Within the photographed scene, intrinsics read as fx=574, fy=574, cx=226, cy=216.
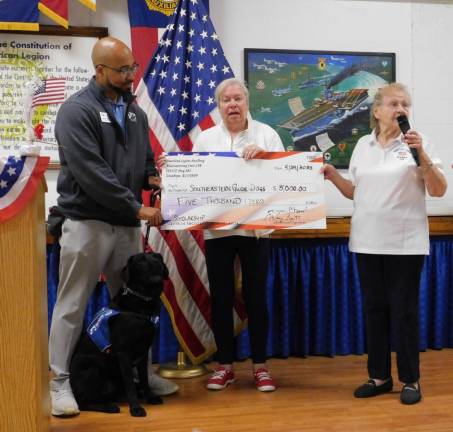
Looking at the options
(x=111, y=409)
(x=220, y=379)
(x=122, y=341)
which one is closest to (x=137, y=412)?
(x=111, y=409)

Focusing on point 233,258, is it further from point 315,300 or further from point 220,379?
point 315,300

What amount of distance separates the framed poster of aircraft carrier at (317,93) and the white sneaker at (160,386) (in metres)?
1.75

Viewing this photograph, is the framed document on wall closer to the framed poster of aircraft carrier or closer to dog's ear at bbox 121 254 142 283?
the framed poster of aircraft carrier

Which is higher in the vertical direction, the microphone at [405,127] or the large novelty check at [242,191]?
the microphone at [405,127]

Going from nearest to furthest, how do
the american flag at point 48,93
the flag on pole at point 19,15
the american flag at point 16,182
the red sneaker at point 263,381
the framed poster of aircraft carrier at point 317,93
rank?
the american flag at point 16,182 → the american flag at point 48,93 → the red sneaker at point 263,381 → the flag on pole at point 19,15 → the framed poster of aircraft carrier at point 317,93

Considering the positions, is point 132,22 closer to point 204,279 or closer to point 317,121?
point 317,121

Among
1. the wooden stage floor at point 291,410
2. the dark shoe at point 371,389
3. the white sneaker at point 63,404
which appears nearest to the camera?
the wooden stage floor at point 291,410

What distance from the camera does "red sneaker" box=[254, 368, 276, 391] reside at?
2.87 metres

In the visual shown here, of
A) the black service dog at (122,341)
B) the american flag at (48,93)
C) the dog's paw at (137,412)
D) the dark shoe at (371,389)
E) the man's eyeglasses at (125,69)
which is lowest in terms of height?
the dark shoe at (371,389)

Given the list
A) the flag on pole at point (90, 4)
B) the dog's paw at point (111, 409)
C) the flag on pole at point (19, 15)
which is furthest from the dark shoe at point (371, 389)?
the flag on pole at point (19, 15)

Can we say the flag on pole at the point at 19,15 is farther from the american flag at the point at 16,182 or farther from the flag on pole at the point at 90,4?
the american flag at the point at 16,182

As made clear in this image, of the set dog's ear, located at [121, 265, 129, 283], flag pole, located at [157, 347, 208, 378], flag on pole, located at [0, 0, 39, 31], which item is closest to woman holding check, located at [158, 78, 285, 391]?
flag pole, located at [157, 347, 208, 378]

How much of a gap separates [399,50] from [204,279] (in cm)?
211

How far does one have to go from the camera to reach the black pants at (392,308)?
264cm
